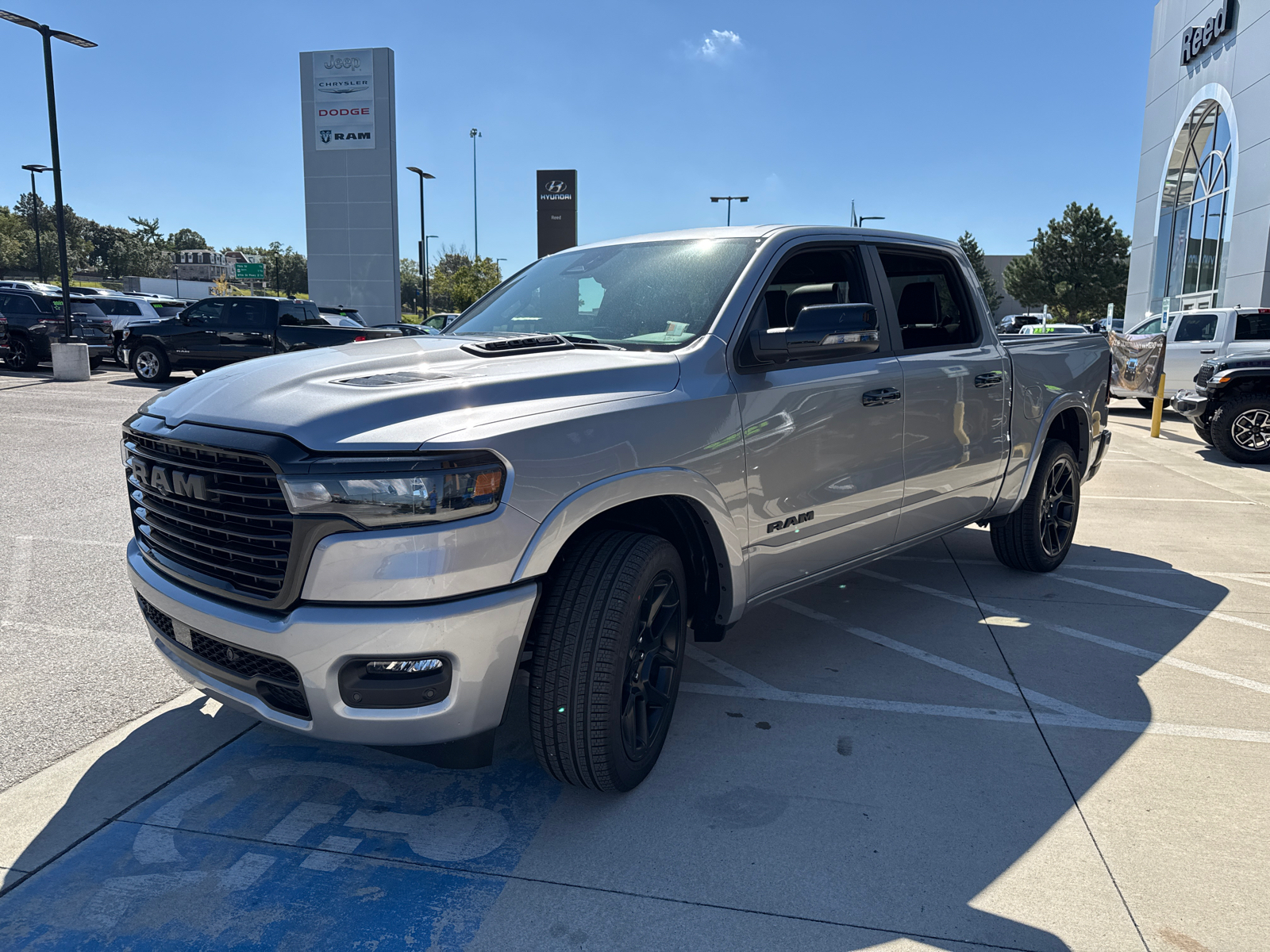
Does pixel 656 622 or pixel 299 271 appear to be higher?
pixel 299 271

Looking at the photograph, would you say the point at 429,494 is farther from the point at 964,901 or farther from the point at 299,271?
the point at 299,271

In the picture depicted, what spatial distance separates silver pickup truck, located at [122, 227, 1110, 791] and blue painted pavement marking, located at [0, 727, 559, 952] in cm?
35

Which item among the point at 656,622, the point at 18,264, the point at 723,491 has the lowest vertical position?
the point at 656,622

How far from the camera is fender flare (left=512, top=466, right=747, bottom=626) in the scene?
2545 millimetres

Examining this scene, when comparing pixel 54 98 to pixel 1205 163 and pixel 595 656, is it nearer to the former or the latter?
pixel 595 656

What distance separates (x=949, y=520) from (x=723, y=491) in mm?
1962

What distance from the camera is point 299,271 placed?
332 feet

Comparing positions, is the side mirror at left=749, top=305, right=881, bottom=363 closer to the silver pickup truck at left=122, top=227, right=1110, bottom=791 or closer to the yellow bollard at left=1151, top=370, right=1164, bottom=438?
the silver pickup truck at left=122, top=227, right=1110, bottom=791

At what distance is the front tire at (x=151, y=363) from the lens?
59.4 feet

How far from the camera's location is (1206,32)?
83.1 feet

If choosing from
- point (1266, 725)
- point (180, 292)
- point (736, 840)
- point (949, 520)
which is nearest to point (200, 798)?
point (736, 840)

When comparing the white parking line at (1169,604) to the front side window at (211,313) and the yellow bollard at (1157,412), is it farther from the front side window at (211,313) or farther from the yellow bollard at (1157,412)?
the front side window at (211,313)

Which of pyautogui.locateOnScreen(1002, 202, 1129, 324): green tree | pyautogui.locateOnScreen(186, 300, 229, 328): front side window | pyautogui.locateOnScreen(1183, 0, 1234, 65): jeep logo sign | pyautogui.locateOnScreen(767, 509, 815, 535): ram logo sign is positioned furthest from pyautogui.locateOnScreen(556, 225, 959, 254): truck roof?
pyautogui.locateOnScreen(1002, 202, 1129, 324): green tree

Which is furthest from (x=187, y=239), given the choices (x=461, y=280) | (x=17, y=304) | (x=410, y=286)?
(x=17, y=304)
